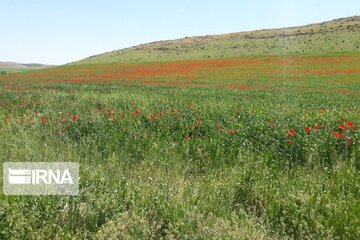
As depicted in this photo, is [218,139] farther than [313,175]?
Yes

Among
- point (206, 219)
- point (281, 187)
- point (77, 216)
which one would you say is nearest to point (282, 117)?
point (281, 187)

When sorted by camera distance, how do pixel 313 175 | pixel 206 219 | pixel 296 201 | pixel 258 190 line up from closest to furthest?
pixel 206 219 → pixel 296 201 → pixel 258 190 → pixel 313 175

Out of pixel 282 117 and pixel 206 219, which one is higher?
pixel 282 117

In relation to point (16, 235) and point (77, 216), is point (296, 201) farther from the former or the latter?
point (16, 235)

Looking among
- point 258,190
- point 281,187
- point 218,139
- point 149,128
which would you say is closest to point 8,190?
point 258,190

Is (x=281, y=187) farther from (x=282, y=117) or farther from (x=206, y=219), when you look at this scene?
(x=282, y=117)

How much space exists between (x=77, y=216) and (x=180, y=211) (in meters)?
1.17

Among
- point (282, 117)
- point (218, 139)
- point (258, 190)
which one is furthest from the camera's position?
point (282, 117)

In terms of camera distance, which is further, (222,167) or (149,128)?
(149,128)

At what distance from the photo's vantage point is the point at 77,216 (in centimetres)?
370

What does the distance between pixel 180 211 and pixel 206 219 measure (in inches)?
12.4

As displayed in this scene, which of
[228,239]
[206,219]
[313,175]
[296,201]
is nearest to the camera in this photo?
[228,239]

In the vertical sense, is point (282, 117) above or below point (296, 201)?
above

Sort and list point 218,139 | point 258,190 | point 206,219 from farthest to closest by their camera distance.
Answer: point 218,139
point 258,190
point 206,219
